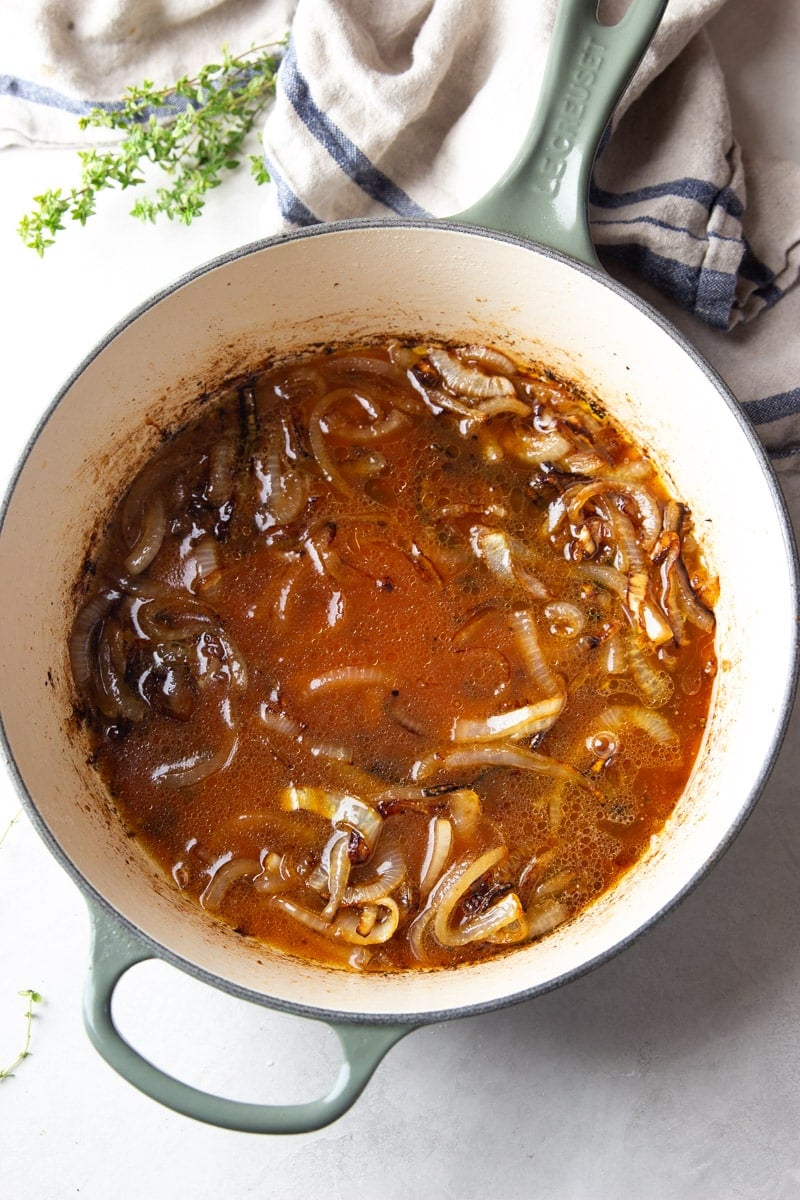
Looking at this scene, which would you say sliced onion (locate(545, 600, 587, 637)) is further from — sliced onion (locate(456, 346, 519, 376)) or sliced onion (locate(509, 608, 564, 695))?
sliced onion (locate(456, 346, 519, 376))

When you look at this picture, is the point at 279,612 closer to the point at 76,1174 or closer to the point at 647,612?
the point at 647,612

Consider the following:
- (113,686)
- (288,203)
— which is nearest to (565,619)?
(113,686)

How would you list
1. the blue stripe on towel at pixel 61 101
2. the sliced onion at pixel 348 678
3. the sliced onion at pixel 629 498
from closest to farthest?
1. the sliced onion at pixel 348 678
2. the sliced onion at pixel 629 498
3. the blue stripe on towel at pixel 61 101

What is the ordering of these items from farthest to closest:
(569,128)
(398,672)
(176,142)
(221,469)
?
(176,142) < (221,469) < (398,672) < (569,128)

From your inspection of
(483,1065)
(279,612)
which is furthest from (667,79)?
(483,1065)

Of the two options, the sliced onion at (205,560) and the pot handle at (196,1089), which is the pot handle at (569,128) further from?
A: the pot handle at (196,1089)

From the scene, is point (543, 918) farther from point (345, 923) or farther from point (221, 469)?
point (221, 469)

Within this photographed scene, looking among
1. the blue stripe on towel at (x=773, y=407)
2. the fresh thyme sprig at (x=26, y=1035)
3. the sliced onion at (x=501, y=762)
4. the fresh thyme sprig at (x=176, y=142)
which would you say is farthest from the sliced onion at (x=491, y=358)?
the fresh thyme sprig at (x=26, y=1035)

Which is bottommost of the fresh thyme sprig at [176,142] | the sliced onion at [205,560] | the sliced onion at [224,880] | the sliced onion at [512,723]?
the sliced onion at [512,723]
